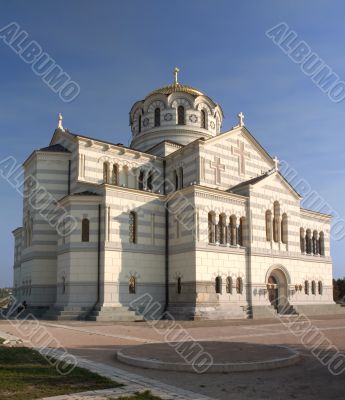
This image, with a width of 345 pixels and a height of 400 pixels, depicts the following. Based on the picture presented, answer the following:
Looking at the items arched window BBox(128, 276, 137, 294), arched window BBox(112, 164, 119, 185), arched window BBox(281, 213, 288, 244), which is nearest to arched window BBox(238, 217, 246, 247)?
arched window BBox(281, 213, 288, 244)

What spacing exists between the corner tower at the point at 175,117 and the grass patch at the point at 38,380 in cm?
3458

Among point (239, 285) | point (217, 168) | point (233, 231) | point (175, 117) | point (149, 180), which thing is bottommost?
point (239, 285)

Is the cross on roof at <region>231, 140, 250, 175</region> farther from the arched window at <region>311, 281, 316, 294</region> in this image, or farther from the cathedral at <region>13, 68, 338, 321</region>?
the arched window at <region>311, 281, 316, 294</region>

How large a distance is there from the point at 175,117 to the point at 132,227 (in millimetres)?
15126

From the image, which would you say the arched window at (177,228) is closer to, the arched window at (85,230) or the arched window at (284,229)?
the arched window at (85,230)

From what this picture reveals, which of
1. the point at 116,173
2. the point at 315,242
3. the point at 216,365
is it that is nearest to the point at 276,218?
the point at 315,242

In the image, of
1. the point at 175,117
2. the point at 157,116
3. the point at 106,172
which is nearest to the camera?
the point at 106,172

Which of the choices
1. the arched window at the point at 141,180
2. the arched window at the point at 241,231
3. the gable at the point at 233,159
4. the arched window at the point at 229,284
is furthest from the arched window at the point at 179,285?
the arched window at the point at 141,180

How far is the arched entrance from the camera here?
38.2 meters

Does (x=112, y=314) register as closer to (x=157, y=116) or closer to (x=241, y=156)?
(x=241, y=156)

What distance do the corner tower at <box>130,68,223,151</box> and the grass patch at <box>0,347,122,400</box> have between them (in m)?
34.6

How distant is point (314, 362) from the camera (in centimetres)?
1285

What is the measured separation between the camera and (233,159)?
40.0 meters

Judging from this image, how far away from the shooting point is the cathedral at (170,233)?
108 ft
